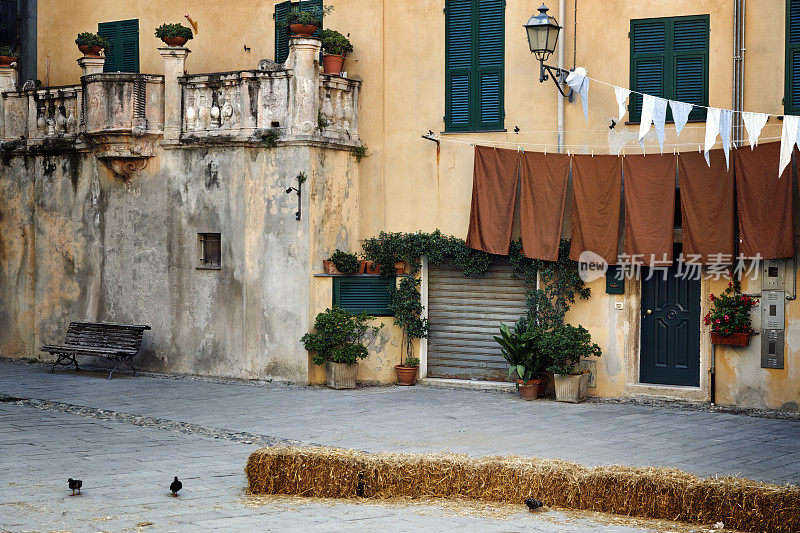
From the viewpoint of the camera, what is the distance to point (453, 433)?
12688 millimetres

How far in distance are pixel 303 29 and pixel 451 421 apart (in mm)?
7231

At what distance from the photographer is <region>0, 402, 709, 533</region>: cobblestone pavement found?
26.1 feet

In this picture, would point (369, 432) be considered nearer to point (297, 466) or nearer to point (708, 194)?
point (297, 466)

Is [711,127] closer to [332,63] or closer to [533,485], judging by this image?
[533,485]

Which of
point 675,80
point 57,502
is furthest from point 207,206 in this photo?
point 57,502

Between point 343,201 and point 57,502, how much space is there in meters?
9.52

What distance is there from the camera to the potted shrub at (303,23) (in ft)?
54.3

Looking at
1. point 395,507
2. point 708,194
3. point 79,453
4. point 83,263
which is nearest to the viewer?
point 395,507

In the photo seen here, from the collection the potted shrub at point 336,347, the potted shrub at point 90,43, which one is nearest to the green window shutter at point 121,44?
the potted shrub at point 90,43

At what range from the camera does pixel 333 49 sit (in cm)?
1714

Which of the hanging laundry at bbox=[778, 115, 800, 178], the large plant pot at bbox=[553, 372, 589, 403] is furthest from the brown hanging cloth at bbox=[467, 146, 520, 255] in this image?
the hanging laundry at bbox=[778, 115, 800, 178]

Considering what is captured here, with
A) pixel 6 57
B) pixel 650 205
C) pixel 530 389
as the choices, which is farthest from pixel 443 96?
pixel 6 57

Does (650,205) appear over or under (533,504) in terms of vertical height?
over

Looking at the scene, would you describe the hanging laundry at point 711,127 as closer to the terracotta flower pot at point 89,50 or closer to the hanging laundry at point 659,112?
the hanging laundry at point 659,112
